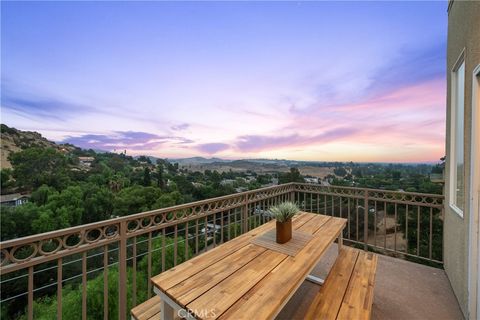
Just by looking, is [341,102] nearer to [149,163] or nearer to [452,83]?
[452,83]

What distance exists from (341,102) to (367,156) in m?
1.65

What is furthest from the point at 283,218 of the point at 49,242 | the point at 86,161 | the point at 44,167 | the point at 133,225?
the point at 44,167

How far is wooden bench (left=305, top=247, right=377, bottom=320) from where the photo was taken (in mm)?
1365

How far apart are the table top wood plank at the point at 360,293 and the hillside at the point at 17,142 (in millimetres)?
11021

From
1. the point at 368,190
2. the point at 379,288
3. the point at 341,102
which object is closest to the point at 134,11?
the point at 341,102

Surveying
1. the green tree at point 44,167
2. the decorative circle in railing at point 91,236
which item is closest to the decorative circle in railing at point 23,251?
the decorative circle in railing at point 91,236

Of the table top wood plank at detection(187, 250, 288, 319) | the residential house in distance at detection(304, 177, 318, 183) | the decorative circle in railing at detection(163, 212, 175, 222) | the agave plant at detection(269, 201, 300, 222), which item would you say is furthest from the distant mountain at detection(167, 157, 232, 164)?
the table top wood plank at detection(187, 250, 288, 319)

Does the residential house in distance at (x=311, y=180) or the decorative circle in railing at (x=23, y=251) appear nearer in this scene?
the decorative circle in railing at (x=23, y=251)

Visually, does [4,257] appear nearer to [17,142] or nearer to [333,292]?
[333,292]

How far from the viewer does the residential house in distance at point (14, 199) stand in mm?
7371

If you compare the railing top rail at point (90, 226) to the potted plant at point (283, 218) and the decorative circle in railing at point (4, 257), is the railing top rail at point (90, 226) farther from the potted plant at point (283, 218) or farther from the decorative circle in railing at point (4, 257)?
the potted plant at point (283, 218)

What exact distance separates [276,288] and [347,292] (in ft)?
2.73

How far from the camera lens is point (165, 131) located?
8742mm

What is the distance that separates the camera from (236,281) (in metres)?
1.26
